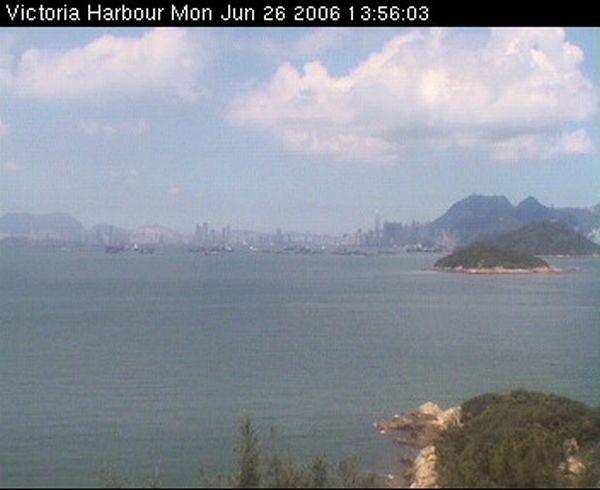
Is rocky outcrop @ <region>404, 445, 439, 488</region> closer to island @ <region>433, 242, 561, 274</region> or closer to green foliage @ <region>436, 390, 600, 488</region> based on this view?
green foliage @ <region>436, 390, 600, 488</region>

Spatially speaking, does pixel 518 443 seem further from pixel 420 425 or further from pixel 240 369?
pixel 240 369

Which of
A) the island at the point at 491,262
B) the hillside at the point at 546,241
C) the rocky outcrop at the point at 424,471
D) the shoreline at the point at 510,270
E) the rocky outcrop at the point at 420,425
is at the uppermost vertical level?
the hillside at the point at 546,241

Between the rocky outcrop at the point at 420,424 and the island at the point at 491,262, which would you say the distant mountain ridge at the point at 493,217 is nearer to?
the island at the point at 491,262

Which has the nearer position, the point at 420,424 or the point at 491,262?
the point at 420,424

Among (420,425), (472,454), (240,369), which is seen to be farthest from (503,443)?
(240,369)

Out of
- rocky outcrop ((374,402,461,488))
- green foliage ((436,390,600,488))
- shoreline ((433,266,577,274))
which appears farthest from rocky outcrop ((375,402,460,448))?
shoreline ((433,266,577,274))

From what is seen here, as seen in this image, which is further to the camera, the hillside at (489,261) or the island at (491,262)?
the hillside at (489,261)

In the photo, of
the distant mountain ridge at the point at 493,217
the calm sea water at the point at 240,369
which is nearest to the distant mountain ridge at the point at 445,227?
the distant mountain ridge at the point at 493,217

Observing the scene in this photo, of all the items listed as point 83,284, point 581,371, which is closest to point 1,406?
point 581,371
